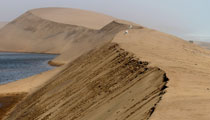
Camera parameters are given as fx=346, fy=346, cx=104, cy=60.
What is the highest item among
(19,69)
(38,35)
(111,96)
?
(111,96)

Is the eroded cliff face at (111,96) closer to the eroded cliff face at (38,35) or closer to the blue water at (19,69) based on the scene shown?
the blue water at (19,69)

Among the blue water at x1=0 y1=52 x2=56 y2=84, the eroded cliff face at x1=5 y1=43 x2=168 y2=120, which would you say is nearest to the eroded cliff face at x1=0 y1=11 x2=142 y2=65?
the blue water at x1=0 y1=52 x2=56 y2=84

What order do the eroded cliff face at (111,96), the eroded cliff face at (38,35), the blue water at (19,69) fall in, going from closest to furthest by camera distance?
the eroded cliff face at (111,96) < the blue water at (19,69) < the eroded cliff face at (38,35)

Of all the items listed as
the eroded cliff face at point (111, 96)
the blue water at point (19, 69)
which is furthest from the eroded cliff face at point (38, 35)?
the eroded cliff face at point (111, 96)

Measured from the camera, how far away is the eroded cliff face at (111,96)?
9979mm

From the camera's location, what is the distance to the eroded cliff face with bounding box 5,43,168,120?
9.98m

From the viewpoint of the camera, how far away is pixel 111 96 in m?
13.0

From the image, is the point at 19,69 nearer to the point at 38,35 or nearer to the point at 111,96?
the point at 111,96

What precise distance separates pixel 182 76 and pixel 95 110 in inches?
130

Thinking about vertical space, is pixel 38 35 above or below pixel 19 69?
below

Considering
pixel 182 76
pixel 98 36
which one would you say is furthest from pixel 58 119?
pixel 98 36

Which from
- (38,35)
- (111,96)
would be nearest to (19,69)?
(111,96)

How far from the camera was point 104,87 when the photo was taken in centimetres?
1551

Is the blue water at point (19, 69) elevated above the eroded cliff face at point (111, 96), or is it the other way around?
the eroded cliff face at point (111, 96)
